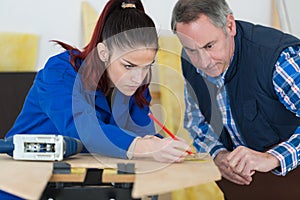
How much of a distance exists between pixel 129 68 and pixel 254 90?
0.62 metres

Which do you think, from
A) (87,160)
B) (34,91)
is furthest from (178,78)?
(87,160)

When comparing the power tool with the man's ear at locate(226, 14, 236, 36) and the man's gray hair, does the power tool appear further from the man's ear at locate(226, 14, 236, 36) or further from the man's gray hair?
the man's ear at locate(226, 14, 236, 36)

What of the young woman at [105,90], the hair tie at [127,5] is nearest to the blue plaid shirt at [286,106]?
the young woman at [105,90]

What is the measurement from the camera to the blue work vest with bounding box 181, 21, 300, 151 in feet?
5.87

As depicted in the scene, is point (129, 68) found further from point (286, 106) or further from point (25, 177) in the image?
point (286, 106)

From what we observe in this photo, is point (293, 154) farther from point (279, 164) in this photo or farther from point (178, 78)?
point (178, 78)

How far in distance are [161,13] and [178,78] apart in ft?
1.20

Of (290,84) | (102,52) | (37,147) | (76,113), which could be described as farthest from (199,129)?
(37,147)

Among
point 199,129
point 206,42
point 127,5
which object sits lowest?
point 199,129

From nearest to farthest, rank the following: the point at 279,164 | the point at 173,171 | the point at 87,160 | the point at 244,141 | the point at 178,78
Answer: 1. the point at 173,171
2. the point at 87,160
3. the point at 279,164
4. the point at 244,141
5. the point at 178,78

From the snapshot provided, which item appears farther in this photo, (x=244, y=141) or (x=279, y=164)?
(x=244, y=141)

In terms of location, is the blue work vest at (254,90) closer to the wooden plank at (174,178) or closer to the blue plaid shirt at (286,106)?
the blue plaid shirt at (286,106)

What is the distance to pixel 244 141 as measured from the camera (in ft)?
6.39

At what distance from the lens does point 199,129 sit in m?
1.98
